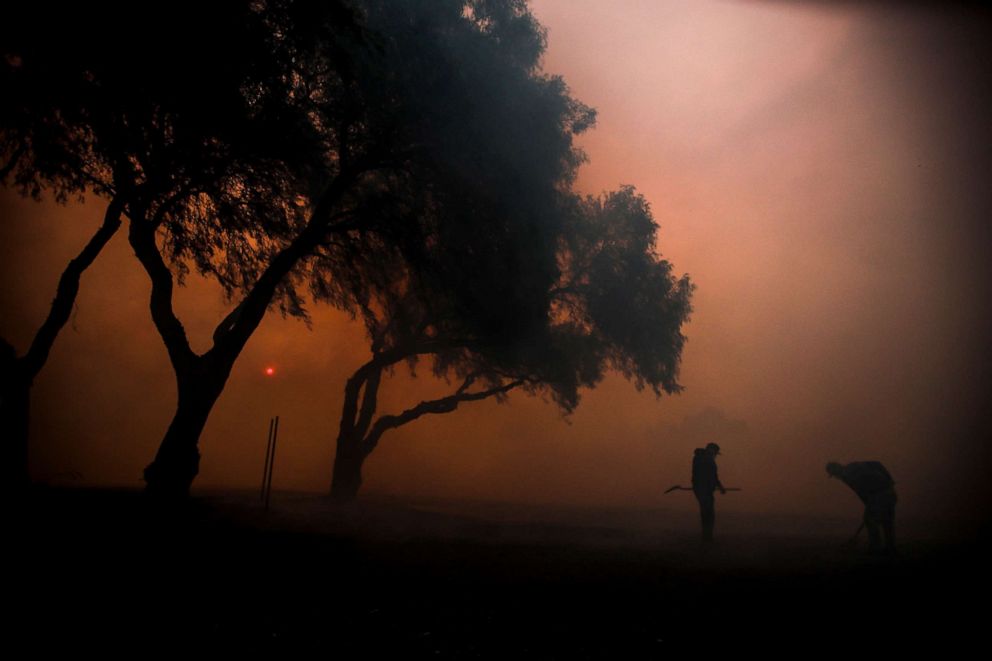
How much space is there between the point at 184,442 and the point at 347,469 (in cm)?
1092

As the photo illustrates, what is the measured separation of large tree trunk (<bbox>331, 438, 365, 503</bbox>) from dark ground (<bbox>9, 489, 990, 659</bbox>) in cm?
1049

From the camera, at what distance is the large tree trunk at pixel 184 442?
13.2 m

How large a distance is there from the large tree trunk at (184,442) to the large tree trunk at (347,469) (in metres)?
10.4

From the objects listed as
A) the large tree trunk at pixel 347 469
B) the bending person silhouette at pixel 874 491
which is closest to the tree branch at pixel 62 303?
the large tree trunk at pixel 347 469

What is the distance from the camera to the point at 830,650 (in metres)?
5.53

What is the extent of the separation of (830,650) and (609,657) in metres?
1.91

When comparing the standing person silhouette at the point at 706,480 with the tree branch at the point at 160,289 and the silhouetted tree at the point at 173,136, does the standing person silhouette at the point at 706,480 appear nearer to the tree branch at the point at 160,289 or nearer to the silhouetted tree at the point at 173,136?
the silhouetted tree at the point at 173,136

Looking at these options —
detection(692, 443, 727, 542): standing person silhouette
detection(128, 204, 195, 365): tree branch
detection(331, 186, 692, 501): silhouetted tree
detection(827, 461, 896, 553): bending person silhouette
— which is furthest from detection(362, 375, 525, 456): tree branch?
detection(827, 461, 896, 553): bending person silhouette

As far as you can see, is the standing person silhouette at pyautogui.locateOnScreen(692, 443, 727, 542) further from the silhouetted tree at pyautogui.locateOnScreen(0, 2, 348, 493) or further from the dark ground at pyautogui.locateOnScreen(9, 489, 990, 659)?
the silhouetted tree at pyautogui.locateOnScreen(0, 2, 348, 493)

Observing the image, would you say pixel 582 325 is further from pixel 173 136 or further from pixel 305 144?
pixel 173 136

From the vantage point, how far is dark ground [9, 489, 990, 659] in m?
5.23

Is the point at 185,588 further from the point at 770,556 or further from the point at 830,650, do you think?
the point at 770,556

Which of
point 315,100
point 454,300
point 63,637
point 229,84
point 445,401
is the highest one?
point 315,100

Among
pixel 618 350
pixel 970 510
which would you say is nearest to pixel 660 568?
pixel 618 350
